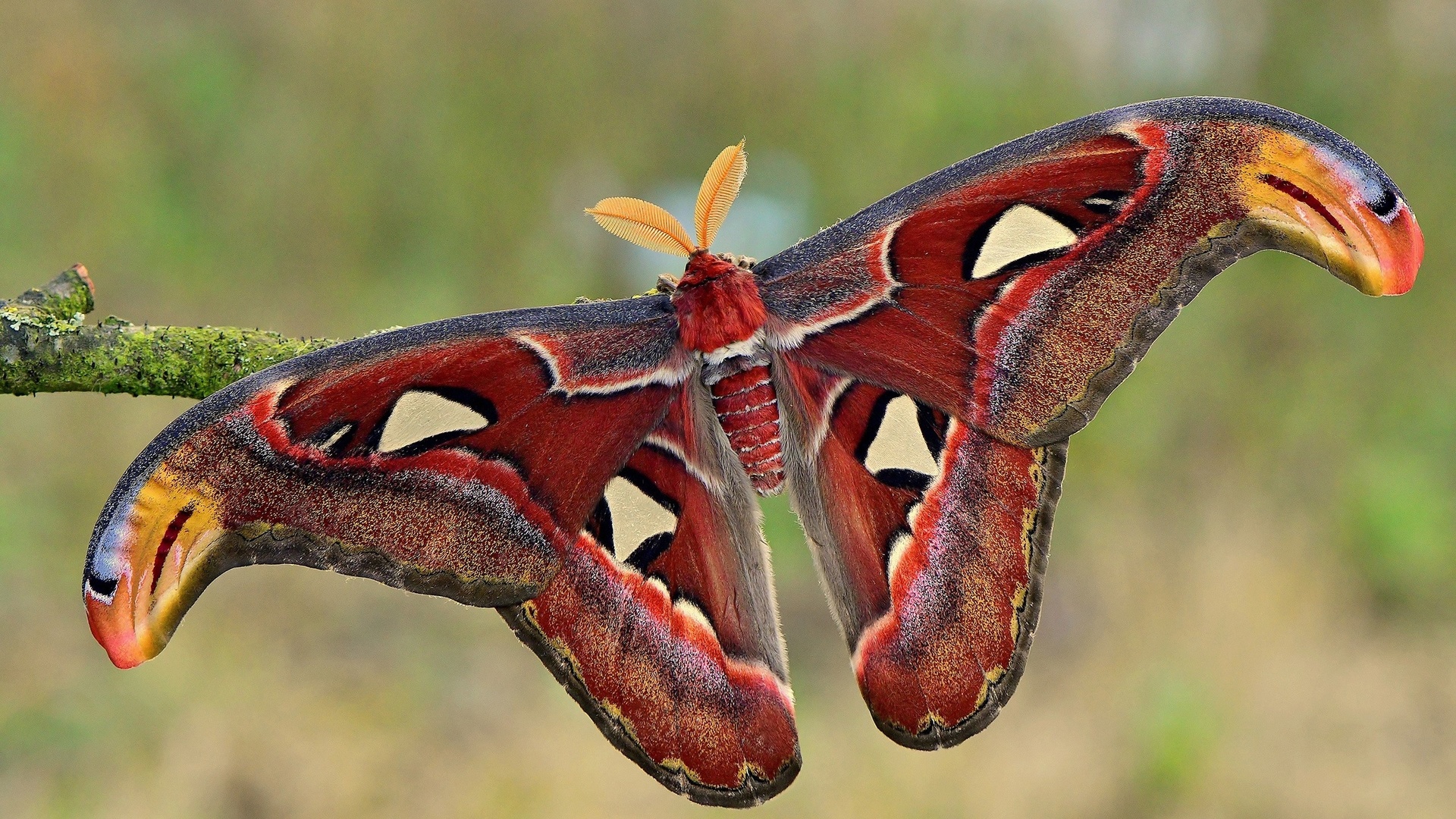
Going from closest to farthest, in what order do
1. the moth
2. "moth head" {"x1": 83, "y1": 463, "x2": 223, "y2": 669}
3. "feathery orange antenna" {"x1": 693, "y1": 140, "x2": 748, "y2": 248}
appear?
"moth head" {"x1": 83, "y1": 463, "x2": 223, "y2": 669} < the moth < "feathery orange antenna" {"x1": 693, "y1": 140, "x2": 748, "y2": 248}

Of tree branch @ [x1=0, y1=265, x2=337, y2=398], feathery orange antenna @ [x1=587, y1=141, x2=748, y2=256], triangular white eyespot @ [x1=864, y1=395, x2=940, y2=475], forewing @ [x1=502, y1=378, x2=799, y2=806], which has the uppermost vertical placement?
feathery orange antenna @ [x1=587, y1=141, x2=748, y2=256]

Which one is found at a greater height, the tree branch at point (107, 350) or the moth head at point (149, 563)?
the tree branch at point (107, 350)

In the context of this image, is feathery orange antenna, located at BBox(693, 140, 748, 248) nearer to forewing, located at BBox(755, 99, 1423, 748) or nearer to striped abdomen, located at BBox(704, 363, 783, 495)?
forewing, located at BBox(755, 99, 1423, 748)

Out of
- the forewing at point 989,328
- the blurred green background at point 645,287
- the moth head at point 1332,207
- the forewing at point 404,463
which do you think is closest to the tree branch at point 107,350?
the forewing at point 404,463

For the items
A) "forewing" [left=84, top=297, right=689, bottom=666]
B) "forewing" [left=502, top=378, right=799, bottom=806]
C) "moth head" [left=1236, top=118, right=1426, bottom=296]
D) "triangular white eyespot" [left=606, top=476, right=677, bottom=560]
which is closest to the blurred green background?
"forewing" [left=502, top=378, right=799, bottom=806]

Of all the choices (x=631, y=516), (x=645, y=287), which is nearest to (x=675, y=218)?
(x=631, y=516)

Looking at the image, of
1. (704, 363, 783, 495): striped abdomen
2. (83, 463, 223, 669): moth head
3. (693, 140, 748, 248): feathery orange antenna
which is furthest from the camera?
(704, 363, 783, 495): striped abdomen

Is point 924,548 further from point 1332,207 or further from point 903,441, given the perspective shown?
point 1332,207

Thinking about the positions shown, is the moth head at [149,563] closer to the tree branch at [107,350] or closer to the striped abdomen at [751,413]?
the tree branch at [107,350]

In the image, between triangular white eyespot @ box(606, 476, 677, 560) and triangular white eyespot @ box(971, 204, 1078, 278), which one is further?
triangular white eyespot @ box(606, 476, 677, 560)
